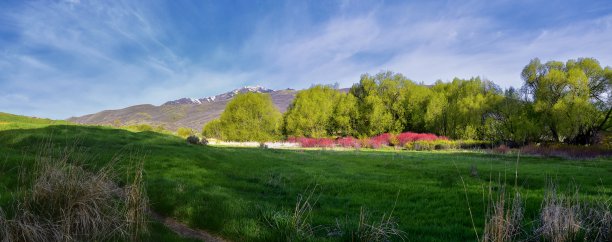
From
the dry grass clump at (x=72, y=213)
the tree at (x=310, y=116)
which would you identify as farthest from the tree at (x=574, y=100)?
the dry grass clump at (x=72, y=213)

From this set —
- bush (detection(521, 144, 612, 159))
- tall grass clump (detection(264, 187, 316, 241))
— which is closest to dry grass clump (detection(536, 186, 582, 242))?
tall grass clump (detection(264, 187, 316, 241))

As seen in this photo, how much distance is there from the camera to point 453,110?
45.9 m

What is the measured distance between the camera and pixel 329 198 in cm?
992

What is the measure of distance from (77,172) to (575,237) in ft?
28.1

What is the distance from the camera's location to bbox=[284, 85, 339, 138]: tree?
5269cm

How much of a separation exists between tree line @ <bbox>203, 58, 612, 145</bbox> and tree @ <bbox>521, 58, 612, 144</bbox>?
0.23ft

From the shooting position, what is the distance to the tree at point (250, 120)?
5606 cm

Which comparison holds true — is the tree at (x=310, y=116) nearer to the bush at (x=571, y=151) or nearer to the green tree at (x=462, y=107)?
the green tree at (x=462, y=107)

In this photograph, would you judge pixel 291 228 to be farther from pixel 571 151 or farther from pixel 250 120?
pixel 250 120

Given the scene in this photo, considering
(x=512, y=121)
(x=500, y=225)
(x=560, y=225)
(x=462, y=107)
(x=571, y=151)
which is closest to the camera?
(x=500, y=225)

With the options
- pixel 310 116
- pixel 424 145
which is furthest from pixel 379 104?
pixel 424 145

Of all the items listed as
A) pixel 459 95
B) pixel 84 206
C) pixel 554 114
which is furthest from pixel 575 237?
pixel 459 95

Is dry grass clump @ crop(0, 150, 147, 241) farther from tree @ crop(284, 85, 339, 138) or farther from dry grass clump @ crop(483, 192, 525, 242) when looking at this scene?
tree @ crop(284, 85, 339, 138)

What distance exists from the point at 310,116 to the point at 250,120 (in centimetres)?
1015
